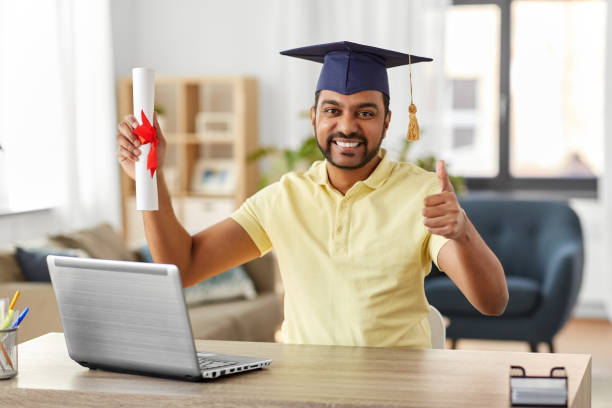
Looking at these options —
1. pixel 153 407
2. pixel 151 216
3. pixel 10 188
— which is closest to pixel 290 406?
pixel 153 407

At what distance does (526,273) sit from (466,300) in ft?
1.71

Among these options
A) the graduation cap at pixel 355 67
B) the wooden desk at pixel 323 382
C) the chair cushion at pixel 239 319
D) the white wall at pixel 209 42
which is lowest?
the chair cushion at pixel 239 319

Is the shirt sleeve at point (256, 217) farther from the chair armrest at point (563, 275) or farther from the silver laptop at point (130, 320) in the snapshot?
the chair armrest at point (563, 275)

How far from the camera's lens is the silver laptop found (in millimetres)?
1432

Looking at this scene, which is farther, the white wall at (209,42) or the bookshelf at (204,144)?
the white wall at (209,42)

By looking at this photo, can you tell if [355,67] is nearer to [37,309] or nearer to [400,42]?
[37,309]

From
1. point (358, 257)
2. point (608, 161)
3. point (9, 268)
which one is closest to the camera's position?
point (358, 257)

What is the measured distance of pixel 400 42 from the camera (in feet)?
19.2

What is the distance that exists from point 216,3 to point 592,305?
3.30m

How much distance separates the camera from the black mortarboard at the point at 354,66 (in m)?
1.99

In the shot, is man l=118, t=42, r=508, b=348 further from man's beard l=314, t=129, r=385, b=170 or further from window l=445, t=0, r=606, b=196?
window l=445, t=0, r=606, b=196

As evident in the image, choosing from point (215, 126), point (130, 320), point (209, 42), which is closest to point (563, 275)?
point (215, 126)

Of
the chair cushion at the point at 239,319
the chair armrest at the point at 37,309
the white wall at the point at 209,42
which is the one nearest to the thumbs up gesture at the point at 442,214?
the chair armrest at the point at 37,309

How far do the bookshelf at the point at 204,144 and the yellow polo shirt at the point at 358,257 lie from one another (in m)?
3.81
